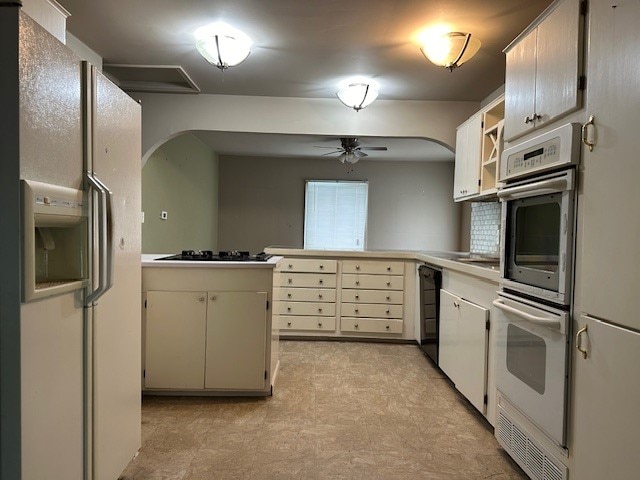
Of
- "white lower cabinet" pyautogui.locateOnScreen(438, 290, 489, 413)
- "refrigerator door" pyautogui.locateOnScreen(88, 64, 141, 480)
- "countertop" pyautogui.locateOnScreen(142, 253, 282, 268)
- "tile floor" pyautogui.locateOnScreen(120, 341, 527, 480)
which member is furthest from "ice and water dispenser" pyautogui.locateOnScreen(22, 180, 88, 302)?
"white lower cabinet" pyautogui.locateOnScreen(438, 290, 489, 413)

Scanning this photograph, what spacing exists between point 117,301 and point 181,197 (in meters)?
3.67

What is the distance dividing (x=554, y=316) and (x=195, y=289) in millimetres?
1952

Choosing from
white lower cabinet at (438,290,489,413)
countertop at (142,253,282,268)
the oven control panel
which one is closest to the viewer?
the oven control panel

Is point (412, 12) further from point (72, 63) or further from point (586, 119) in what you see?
point (72, 63)

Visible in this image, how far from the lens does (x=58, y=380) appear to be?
124cm

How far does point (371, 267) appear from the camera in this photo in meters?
4.23

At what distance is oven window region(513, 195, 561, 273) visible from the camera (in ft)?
5.45

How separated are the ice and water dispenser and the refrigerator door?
0.11 m

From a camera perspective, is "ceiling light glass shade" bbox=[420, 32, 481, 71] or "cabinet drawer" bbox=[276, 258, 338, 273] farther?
"cabinet drawer" bbox=[276, 258, 338, 273]

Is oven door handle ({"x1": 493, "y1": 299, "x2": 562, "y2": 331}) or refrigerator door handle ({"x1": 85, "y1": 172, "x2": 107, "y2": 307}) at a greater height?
refrigerator door handle ({"x1": 85, "y1": 172, "x2": 107, "y2": 307})

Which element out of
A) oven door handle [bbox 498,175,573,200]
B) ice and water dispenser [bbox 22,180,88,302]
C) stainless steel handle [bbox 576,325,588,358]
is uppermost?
oven door handle [bbox 498,175,573,200]

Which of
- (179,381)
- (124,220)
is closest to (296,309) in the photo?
(179,381)

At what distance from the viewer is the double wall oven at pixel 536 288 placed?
1551 millimetres

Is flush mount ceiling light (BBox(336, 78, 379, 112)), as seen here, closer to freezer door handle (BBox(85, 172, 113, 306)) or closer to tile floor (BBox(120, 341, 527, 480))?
tile floor (BBox(120, 341, 527, 480))
